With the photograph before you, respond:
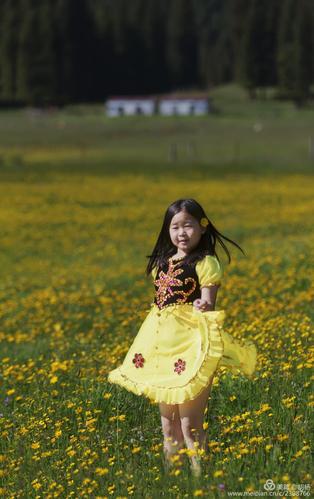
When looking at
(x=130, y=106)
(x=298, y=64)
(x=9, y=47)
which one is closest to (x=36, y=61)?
(x=9, y=47)

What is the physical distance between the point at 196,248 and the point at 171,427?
1.18 meters

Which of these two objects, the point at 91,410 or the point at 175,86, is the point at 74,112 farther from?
the point at 91,410

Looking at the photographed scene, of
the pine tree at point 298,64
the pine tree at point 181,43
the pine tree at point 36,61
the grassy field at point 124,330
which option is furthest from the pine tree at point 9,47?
the grassy field at point 124,330

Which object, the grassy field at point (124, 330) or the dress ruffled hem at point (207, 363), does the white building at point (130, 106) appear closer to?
the grassy field at point (124, 330)

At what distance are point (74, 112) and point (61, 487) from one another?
4461 inches

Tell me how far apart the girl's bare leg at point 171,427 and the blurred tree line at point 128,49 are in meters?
115

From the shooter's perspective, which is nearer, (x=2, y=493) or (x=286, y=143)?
(x=2, y=493)

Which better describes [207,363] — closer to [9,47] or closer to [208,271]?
[208,271]

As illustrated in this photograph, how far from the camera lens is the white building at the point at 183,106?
376 ft

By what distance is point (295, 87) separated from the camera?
12025cm

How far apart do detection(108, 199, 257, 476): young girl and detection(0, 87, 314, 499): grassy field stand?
0.25 m

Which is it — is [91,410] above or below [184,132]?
above

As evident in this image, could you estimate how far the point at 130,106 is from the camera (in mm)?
121750

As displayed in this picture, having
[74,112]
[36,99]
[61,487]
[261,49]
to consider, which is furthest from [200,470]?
[261,49]
